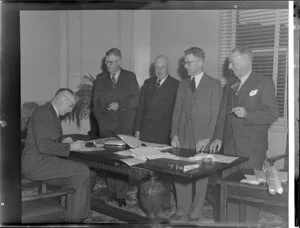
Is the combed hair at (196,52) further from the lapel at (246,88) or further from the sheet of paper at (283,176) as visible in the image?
the sheet of paper at (283,176)

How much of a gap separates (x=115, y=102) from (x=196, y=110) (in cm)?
56

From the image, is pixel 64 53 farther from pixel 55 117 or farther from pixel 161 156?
pixel 161 156

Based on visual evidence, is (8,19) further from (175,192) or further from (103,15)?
(175,192)

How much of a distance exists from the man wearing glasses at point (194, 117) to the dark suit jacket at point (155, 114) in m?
0.05

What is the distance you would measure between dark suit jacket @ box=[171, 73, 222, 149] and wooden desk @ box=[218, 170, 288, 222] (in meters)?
0.35

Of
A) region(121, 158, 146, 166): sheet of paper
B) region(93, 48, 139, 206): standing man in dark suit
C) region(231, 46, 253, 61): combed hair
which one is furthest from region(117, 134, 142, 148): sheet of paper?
region(231, 46, 253, 61): combed hair

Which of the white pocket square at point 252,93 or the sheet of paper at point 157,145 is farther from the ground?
the white pocket square at point 252,93

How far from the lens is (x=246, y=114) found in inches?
91.6

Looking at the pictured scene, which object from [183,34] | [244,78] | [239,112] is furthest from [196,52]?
[239,112]

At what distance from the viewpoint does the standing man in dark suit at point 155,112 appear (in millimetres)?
2438

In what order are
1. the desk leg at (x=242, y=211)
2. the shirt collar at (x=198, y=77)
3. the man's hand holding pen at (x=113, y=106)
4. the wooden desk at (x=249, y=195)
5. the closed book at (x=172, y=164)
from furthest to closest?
the man's hand holding pen at (x=113, y=106)
the shirt collar at (x=198, y=77)
the desk leg at (x=242, y=211)
the wooden desk at (x=249, y=195)
the closed book at (x=172, y=164)

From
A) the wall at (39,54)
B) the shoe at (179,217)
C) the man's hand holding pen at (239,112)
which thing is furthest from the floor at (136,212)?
the wall at (39,54)

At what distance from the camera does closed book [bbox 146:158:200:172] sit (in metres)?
2.06

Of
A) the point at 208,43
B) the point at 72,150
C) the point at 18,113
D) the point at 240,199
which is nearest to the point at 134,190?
the point at 72,150
